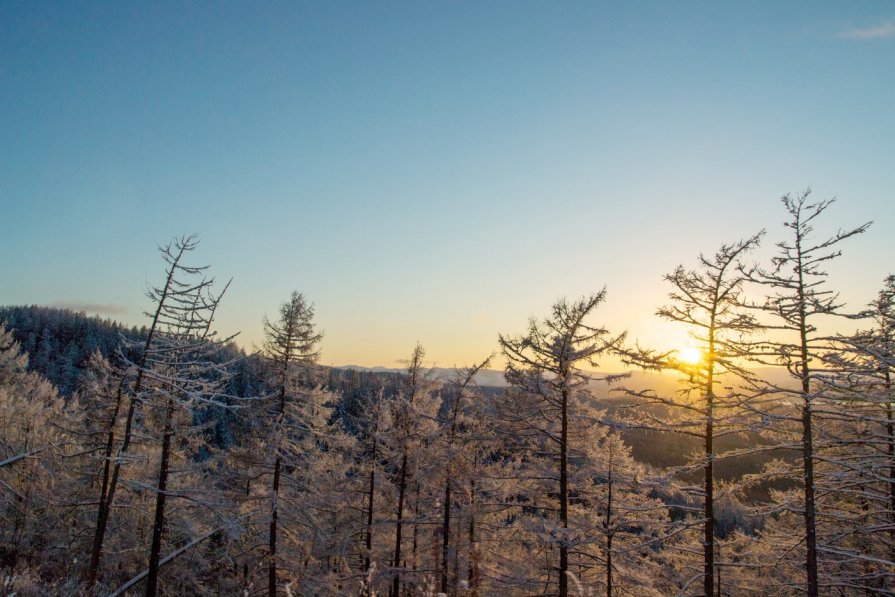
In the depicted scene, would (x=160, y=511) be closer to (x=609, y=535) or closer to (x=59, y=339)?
(x=609, y=535)

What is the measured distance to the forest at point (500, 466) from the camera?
10.5 metres

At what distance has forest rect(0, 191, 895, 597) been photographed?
34.3 ft

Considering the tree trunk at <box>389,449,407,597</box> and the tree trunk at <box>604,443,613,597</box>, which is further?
the tree trunk at <box>389,449,407,597</box>

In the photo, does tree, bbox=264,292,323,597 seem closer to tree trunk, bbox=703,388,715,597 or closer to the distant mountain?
tree trunk, bbox=703,388,715,597

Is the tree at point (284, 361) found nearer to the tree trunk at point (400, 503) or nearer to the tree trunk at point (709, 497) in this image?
the tree trunk at point (400, 503)

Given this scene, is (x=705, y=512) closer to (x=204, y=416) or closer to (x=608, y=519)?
(x=608, y=519)

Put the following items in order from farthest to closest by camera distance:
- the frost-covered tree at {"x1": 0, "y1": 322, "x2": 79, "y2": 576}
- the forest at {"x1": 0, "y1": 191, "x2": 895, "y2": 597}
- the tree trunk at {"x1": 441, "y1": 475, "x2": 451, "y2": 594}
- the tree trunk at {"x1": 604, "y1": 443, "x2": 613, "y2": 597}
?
the frost-covered tree at {"x1": 0, "y1": 322, "x2": 79, "y2": 576}, the tree trunk at {"x1": 441, "y1": 475, "x2": 451, "y2": 594}, the tree trunk at {"x1": 604, "y1": 443, "x2": 613, "y2": 597}, the forest at {"x1": 0, "y1": 191, "x2": 895, "y2": 597}

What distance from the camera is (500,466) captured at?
63.4 ft

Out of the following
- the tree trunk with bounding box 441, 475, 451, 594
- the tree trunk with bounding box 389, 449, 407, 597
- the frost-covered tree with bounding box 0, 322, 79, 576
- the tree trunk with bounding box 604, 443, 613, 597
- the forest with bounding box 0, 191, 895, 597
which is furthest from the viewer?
the frost-covered tree with bounding box 0, 322, 79, 576

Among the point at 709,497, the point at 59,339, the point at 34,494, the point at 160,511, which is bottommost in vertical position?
the point at 34,494

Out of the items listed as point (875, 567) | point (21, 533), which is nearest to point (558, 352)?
point (875, 567)

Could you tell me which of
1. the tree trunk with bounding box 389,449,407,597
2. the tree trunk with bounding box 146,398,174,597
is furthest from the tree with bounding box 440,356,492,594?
the tree trunk with bounding box 146,398,174,597

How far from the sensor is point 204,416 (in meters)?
96.9

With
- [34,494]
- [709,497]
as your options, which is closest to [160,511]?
[34,494]
